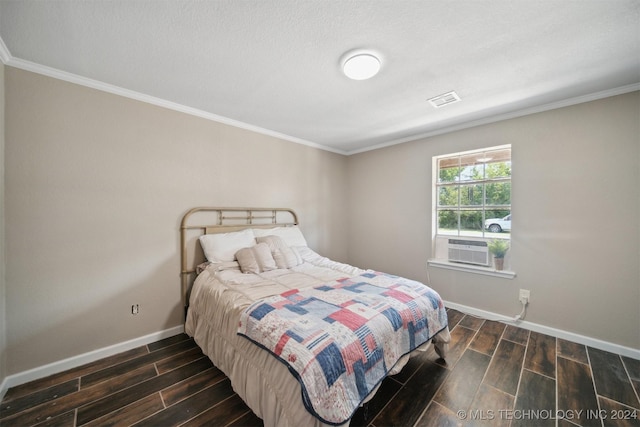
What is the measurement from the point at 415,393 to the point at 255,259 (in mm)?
1812

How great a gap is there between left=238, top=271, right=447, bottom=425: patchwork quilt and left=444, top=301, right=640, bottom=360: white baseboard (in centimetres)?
137

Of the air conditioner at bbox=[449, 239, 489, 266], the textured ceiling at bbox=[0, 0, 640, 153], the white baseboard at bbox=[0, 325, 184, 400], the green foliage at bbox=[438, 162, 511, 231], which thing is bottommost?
the white baseboard at bbox=[0, 325, 184, 400]

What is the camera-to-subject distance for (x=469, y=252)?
3.08m

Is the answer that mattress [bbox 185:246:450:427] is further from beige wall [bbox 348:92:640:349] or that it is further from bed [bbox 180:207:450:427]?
beige wall [bbox 348:92:640:349]

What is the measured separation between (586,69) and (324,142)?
291 centimetres

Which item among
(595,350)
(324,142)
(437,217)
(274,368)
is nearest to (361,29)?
(274,368)

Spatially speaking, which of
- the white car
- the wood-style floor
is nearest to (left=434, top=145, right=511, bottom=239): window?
the white car

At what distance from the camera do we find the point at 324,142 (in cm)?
393

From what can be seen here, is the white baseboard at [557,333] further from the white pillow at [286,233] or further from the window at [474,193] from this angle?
the white pillow at [286,233]

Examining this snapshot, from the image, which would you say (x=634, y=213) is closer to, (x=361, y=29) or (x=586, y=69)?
(x=586, y=69)

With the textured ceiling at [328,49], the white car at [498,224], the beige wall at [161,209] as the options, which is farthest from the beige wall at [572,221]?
the textured ceiling at [328,49]

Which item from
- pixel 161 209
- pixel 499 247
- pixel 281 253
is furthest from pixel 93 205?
pixel 499 247

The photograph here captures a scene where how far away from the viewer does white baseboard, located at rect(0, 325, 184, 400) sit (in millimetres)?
1762

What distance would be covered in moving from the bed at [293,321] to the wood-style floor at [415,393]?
19 centimetres
